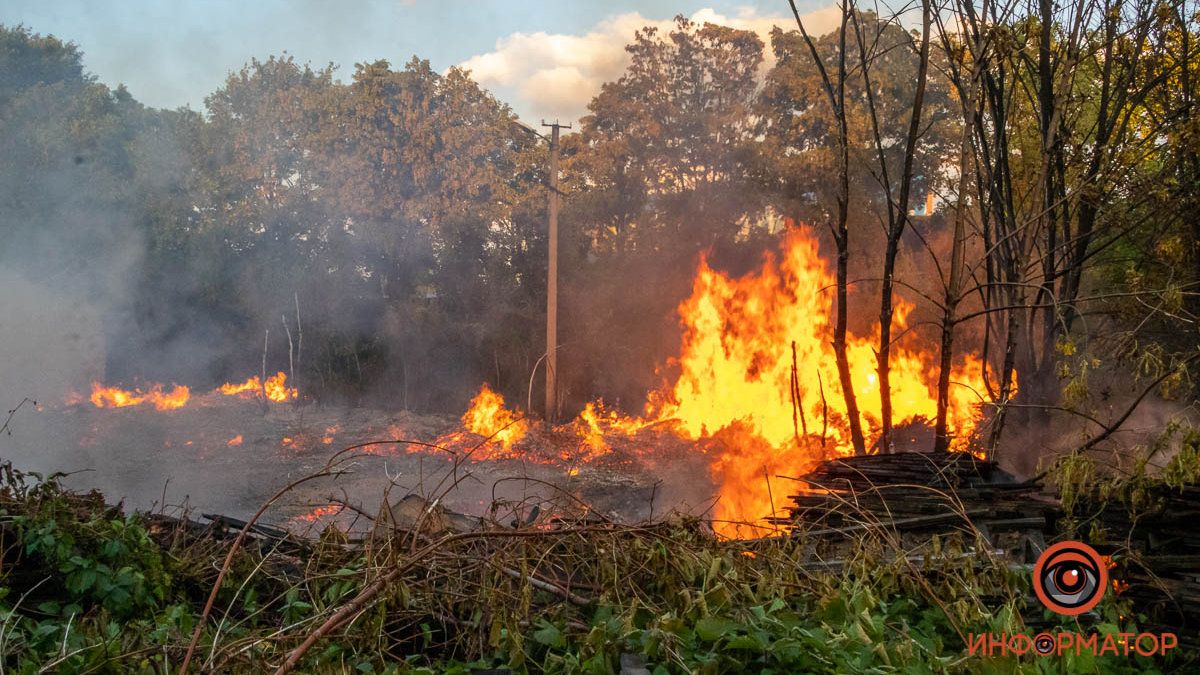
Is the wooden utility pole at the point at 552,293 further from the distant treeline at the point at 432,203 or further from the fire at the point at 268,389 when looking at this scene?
the fire at the point at 268,389

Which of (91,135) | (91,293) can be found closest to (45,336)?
(91,293)

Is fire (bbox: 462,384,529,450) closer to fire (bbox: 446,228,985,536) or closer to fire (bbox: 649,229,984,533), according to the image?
fire (bbox: 446,228,985,536)

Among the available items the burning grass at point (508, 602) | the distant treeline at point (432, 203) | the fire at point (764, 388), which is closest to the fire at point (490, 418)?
the fire at point (764, 388)

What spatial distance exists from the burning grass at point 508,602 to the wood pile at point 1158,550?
293 millimetres

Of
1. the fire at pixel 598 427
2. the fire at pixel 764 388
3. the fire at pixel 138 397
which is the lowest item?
the fire at pixel 598 427

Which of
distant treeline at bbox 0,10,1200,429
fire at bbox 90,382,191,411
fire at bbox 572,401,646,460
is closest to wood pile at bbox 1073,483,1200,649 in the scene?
fire at bbox 572,401,646,460

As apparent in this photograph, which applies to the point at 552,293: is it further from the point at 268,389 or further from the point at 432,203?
the point at 268,389

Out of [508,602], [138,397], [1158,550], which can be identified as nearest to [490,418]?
[138,397]

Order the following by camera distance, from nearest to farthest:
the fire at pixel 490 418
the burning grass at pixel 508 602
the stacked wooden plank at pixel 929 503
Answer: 1. the burning grass at pixel 508 602
2. the stacked wooden plank at pixel 929 503
3. the fire at pixel 490 418

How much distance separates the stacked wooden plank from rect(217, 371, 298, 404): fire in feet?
71.8

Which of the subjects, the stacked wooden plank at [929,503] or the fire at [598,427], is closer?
the stacked wooden plank at [929,503]

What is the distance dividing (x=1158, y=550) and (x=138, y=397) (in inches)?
1029

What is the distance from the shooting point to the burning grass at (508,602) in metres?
2.75

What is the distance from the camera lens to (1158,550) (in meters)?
3.79
